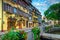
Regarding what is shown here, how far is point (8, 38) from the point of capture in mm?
4672

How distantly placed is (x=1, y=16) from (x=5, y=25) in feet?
6.92

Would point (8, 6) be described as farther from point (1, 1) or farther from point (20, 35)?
point (20, 35)

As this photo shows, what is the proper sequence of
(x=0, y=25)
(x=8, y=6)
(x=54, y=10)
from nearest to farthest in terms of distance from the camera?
1. (x=0, y=25)
2. (x=8, y=6)
3. (x=54, y=10)

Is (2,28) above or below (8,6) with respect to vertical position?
below

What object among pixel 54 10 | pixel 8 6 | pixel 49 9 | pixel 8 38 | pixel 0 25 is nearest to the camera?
pixel 8 38

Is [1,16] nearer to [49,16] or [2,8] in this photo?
[2,8]

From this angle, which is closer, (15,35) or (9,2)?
(15,35)

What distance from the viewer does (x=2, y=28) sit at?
33812mm

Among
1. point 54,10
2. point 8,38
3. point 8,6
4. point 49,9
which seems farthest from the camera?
point 49,9

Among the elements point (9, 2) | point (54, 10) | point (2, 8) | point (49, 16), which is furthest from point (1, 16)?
point (49, 16)

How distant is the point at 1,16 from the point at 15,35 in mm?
29523

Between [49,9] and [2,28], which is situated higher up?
[49,9]

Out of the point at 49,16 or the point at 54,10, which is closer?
the point at 54,10

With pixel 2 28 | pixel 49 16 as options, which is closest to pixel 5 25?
pixel 2 28
